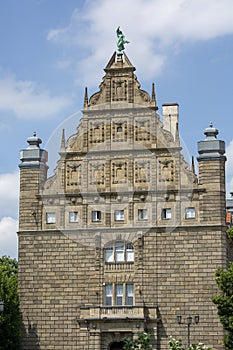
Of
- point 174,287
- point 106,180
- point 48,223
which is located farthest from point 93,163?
point 174,287

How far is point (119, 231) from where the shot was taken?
1923 inches

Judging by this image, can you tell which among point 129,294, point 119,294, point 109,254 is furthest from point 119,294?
point 109,254

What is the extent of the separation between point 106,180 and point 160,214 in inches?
151

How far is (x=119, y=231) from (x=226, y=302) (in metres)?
8.22

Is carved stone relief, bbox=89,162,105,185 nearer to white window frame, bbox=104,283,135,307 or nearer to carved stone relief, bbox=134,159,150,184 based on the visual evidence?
carved stone relief, bbox=134,159,150,184

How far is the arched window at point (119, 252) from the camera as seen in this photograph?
159ft

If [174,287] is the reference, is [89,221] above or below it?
above

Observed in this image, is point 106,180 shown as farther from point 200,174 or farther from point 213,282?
point 213,282

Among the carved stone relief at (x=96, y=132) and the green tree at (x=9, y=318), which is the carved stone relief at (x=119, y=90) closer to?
the carved stone relief at (x=96, y=132)

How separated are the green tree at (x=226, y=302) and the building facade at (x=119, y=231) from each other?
2.43 m

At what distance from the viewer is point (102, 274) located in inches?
1909

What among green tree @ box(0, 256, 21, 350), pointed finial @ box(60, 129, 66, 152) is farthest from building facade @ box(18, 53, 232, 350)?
green tree @ box(0, 256, 21, 350)

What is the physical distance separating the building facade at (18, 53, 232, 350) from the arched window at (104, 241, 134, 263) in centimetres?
6

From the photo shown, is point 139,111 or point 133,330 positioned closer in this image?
point 133,330
